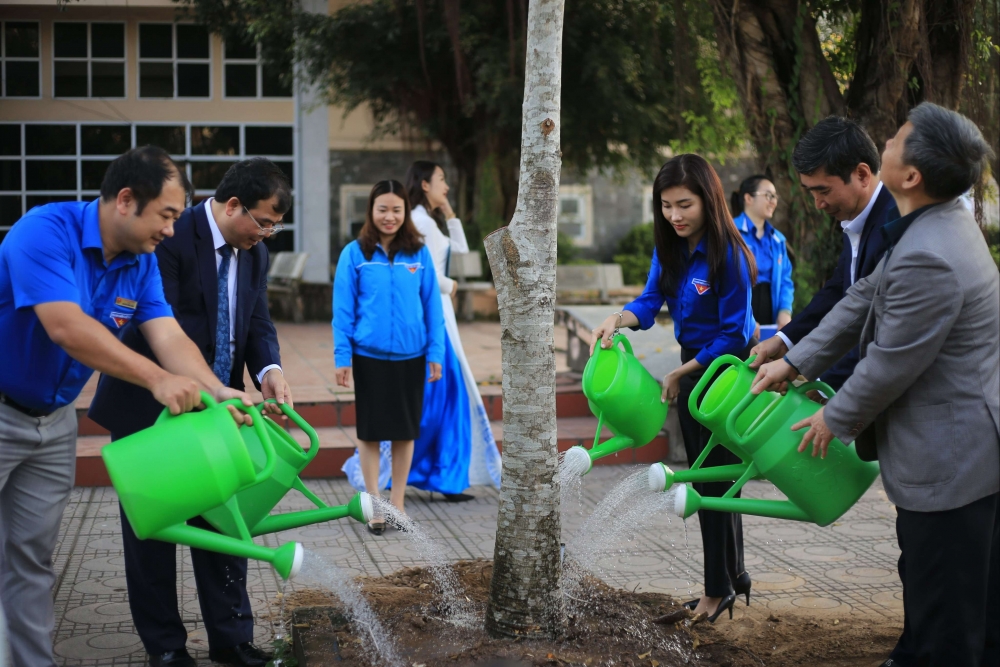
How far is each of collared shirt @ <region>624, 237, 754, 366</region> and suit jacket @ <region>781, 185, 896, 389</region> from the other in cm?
22

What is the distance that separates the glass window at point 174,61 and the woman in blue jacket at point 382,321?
447 inches

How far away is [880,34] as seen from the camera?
18.5 ft

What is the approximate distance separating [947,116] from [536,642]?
1.82 meters

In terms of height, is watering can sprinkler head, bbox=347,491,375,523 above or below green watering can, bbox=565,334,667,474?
below

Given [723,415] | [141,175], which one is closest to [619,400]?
[723,415]

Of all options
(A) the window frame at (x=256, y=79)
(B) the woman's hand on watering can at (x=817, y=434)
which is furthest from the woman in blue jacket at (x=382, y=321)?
(A) the window frame at (x=256, y=79)

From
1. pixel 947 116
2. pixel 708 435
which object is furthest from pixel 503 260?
pixel 947 116

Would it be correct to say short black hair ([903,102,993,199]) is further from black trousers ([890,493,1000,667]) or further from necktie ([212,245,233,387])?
necktie ([212,245,233,387])

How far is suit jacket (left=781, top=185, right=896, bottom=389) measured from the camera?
2.81 m

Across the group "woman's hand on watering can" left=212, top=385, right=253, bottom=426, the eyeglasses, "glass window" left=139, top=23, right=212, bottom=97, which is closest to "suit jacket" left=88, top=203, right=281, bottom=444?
the eyeglasses

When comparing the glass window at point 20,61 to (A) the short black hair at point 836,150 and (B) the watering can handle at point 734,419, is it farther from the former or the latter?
(B) the watering can handle at point 734,419

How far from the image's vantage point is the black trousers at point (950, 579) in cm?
236

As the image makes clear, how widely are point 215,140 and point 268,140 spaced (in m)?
0.83

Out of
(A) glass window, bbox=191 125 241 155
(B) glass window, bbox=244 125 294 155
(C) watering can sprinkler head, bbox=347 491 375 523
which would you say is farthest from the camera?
(B) glass window, bbox=244 125 294 155
